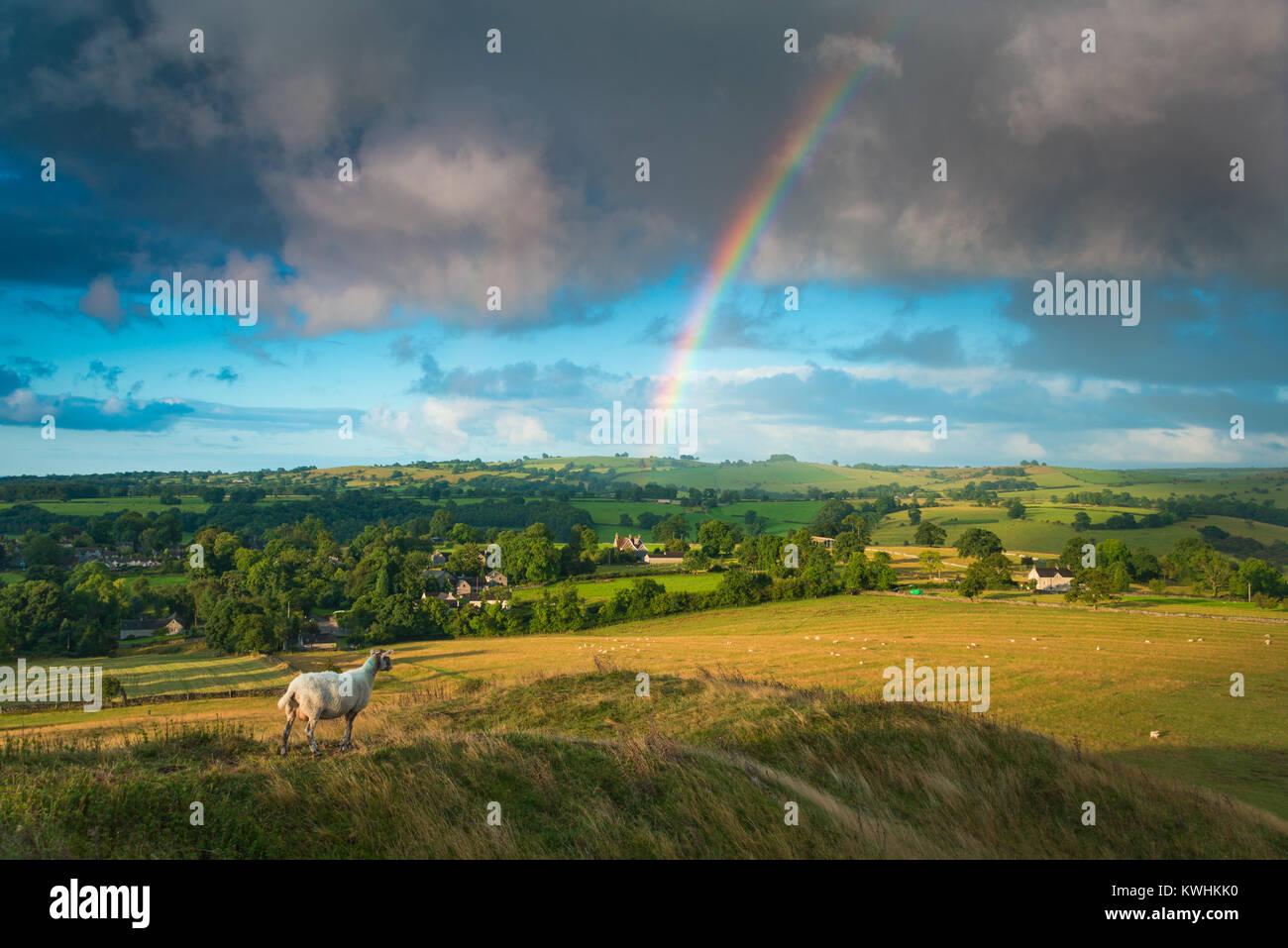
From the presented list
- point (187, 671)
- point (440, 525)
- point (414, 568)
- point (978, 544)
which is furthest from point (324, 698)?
point (440, 525)

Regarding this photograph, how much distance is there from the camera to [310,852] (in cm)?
735

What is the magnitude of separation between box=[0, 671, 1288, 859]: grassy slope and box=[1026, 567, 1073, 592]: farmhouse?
9385 cm

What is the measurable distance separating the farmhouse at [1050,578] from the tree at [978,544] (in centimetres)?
858

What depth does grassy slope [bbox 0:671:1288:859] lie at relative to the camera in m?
7.43

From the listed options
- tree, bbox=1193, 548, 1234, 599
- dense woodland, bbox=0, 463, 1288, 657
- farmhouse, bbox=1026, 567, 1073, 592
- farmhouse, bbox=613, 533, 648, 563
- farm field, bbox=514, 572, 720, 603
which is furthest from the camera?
farmhouse, bbox=613, 533, 648, 563

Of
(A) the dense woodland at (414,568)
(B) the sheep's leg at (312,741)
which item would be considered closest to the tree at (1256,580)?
(A) the dense woodland at (414,568)

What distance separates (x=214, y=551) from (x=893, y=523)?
135 metres

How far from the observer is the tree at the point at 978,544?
109 metres

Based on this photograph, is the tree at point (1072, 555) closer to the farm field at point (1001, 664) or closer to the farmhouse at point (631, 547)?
the farm field at point (1001, 664)

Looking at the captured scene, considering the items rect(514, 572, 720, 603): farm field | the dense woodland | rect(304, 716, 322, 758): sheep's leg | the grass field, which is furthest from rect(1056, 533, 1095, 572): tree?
rect(304, 716, 322, 758): sheep's leg

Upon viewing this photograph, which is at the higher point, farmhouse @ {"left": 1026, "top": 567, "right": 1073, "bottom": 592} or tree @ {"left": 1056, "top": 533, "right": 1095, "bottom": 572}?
tree @ {"left": 1056, "top": 533, "right": 1095, "bottom": 572}

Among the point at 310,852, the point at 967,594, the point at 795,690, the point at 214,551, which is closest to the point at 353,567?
the point at 214,551

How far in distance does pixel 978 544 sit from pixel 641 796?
11523 centimetres

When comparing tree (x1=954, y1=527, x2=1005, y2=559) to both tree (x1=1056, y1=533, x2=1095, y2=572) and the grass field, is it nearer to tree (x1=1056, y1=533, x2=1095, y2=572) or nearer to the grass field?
tree (x1=1056, y1=533, x2=1095, y2=572)
